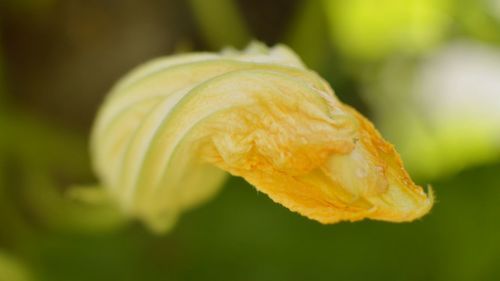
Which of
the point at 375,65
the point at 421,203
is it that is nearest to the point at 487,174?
the point at 375,65

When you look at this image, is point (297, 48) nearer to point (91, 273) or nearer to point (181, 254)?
point (181, 254)

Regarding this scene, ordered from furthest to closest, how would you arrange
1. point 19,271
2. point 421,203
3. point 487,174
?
point 487,174 → point 19,271 → point 421,203

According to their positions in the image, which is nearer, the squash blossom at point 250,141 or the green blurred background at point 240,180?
the squash blossom at point 250,141

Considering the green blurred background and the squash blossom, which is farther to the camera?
the green blurred background

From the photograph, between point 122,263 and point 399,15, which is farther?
point 399,15

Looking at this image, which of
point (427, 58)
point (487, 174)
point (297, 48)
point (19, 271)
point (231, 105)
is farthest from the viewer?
point (427, 58)
